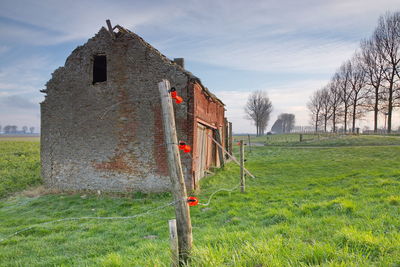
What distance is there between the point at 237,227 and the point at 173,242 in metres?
2.48

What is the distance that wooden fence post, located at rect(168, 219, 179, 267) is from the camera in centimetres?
325

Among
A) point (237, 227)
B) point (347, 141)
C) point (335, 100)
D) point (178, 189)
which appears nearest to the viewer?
point (178, 189)

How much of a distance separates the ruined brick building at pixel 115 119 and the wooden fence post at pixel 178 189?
5.83m

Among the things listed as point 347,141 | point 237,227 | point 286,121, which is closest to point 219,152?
point 237,227

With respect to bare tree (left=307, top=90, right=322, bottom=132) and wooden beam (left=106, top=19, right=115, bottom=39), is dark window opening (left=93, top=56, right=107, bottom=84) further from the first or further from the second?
bare tree (left=307, top=90, right=322, bottom=132)

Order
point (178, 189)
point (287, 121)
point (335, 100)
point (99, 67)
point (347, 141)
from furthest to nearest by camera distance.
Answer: point (287, 121), point (335, 100), point (347, 141), point (99, 67), point (178, 189)

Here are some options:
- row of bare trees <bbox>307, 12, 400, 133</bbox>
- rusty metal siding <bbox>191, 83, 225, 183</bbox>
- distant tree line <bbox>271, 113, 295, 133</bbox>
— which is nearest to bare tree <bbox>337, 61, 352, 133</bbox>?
row of bare trees <bbox>307, 12, 400, 133</bbox>

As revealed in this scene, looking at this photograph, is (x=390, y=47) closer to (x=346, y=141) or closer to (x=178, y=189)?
(x=346, y=141)

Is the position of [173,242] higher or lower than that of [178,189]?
lower

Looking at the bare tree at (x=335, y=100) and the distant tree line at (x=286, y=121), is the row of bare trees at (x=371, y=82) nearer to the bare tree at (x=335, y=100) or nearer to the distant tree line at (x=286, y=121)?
the bare tree at (x=335, y=100)

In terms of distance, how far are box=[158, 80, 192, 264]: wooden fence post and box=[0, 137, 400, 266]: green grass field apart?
0.22 meters

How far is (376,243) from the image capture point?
3471 millimetres

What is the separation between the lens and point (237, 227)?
210 inches

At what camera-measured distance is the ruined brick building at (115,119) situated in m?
9.68
